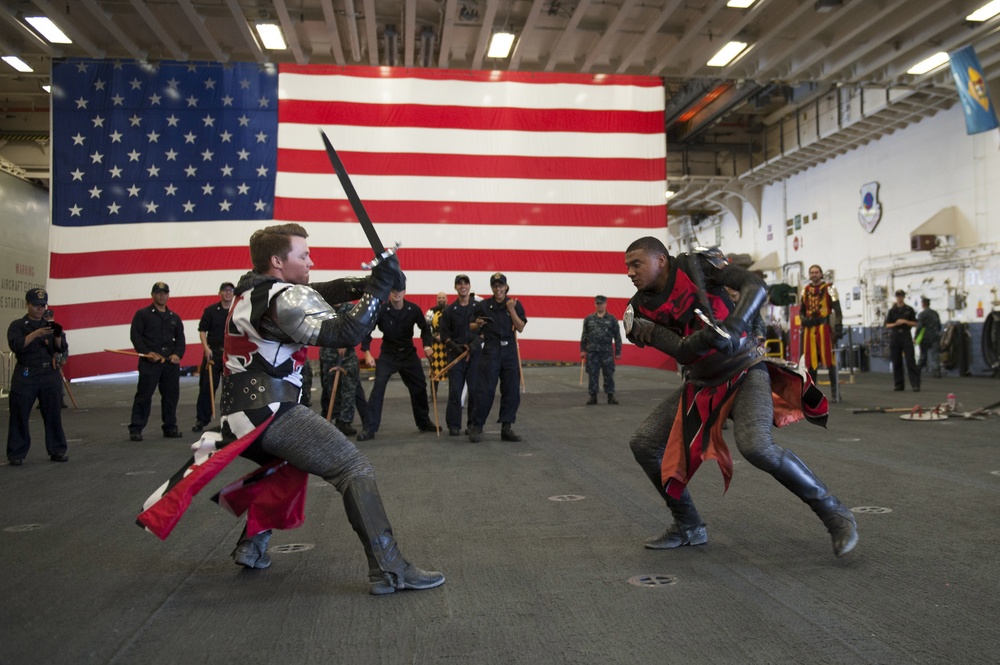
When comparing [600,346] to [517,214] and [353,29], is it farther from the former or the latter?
[353,29]

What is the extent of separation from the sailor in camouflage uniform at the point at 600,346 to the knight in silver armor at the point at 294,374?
9.21 metres

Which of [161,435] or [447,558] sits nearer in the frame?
[447,558]

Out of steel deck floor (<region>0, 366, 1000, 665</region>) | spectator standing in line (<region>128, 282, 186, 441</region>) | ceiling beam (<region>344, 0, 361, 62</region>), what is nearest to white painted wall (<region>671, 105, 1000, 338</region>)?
steel deck floor (<region>0, 366, 1000, 665</region>)

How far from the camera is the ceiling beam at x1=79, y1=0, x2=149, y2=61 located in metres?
12.0

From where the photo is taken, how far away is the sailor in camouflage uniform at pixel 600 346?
12.4 metres

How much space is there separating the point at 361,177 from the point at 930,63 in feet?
36.0

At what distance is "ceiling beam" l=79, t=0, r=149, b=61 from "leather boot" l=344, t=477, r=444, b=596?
11.7m

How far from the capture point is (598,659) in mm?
2473

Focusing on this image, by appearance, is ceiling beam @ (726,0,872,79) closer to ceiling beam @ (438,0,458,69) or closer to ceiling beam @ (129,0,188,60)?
ceiling beam @ (438,0,458,69)

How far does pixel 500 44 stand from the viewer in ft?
46.5

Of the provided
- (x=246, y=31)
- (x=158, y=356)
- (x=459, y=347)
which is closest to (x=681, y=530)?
(x=459, y=347)

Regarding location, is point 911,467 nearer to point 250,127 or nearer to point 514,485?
point 514,485

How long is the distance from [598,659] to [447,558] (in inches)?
56.3

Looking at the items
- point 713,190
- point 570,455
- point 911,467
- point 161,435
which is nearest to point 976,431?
point 911,467
